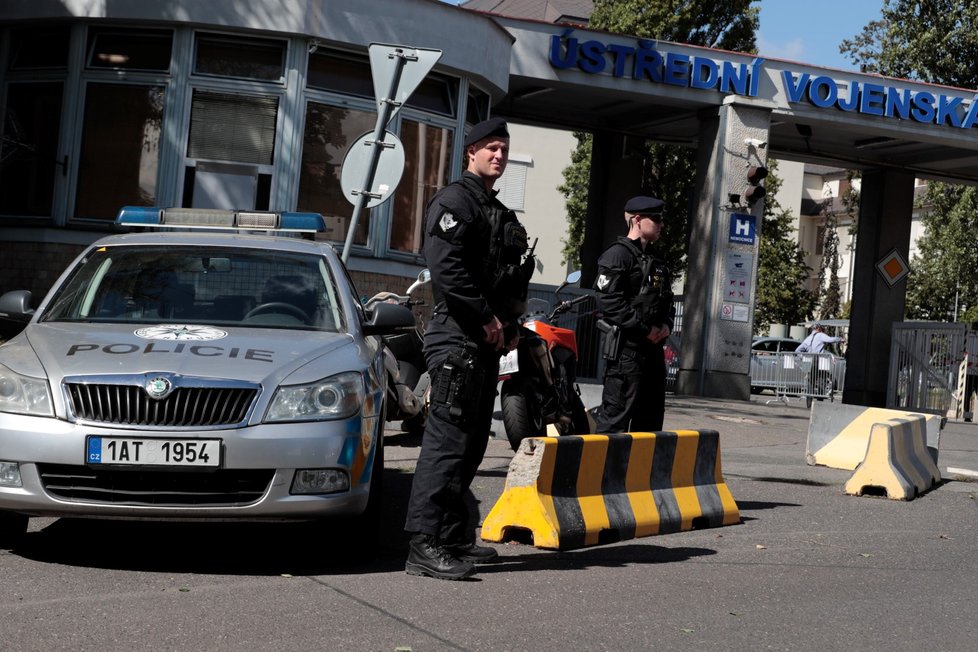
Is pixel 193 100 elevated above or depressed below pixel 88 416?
above

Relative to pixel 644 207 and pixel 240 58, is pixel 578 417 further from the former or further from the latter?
pixel 240 58

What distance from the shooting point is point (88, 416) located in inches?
226

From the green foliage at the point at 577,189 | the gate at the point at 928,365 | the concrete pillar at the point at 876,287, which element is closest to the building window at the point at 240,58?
the gate at the point at 928,365

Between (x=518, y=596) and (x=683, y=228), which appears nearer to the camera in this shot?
(x=518, y=596)

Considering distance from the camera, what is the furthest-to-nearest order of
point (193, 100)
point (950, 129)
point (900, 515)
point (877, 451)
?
1. point (950, 129)
2. point (193, 100)
3. point (877, 451)
4. point (900, 515)

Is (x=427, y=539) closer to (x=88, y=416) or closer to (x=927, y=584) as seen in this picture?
(x=88, y=416)

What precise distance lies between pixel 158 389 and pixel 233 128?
11.6m

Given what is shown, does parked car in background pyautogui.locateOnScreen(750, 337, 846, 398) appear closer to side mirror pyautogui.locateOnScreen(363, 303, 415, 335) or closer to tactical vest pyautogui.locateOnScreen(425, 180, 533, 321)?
side mirror pyautogui.locateOnScreen(363, 303, 415, 335)

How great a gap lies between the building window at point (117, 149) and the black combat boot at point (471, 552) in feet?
37.1

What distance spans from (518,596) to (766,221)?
162 feet

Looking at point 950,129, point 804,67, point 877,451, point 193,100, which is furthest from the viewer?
point 950,129

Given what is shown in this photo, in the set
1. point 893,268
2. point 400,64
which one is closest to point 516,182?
point 893,268

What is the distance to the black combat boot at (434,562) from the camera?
19.6 ft

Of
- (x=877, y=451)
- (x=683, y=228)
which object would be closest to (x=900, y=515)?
(x=877, y=451)
